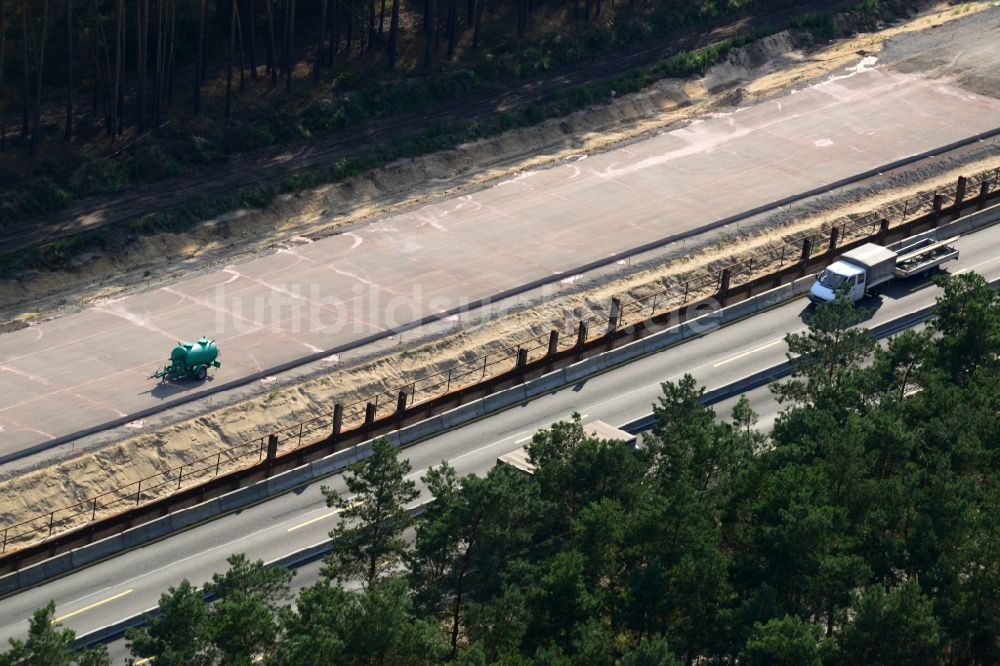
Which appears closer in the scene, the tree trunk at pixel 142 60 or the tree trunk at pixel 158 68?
the tree trunk at pixel 142 60

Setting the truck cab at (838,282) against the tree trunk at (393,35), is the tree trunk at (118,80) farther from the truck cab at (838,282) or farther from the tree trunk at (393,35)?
the truck cab at (838,282)

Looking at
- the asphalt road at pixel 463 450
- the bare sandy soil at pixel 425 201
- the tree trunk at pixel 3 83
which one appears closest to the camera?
the asphalt road at pixel 463 450

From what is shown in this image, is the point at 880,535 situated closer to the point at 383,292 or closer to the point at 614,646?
the point at 614,646

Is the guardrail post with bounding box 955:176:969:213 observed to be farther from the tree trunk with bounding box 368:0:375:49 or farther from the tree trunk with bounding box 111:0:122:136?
the tree trunk with bounding box 111:0:122:136

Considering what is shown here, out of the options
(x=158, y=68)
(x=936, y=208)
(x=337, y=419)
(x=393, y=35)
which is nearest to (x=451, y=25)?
(x=393, y=35)

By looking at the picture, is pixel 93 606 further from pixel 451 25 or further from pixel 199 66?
pixel 451 25

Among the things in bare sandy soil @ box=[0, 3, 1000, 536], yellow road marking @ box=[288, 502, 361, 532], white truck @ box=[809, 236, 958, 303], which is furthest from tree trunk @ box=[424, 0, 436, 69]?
yellow road marking @ box=[288, 502, 361, 532]

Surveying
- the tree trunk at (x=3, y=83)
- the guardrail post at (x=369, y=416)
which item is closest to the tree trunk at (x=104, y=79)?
the tree trunk at (x=3, y=83)
